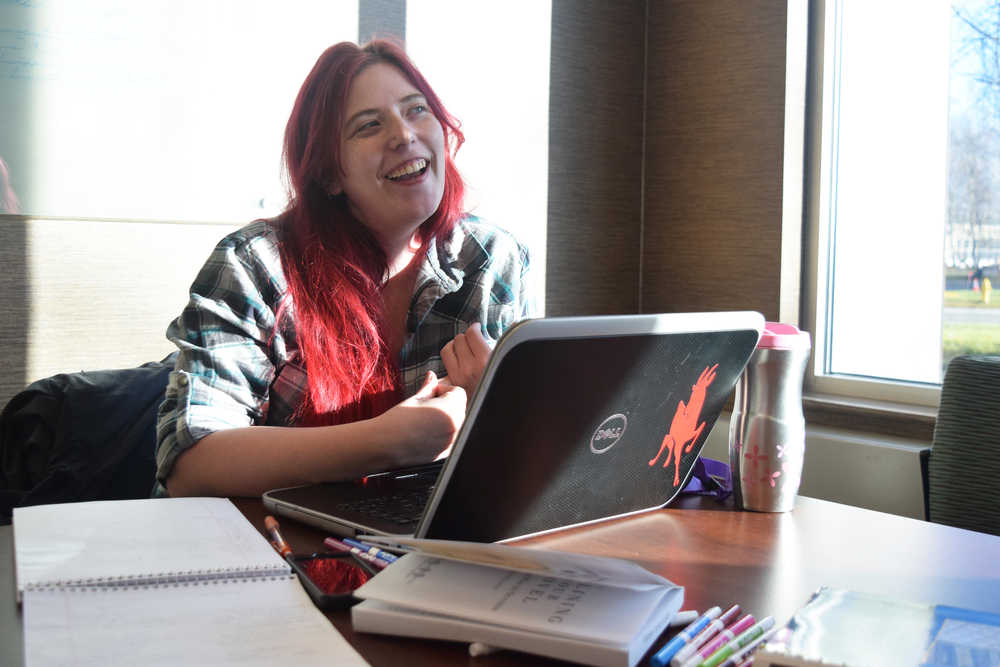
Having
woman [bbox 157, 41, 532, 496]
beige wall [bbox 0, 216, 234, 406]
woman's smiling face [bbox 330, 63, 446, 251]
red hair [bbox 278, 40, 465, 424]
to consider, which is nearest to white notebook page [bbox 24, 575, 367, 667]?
woman [bbox 157, 41, 532, 496]

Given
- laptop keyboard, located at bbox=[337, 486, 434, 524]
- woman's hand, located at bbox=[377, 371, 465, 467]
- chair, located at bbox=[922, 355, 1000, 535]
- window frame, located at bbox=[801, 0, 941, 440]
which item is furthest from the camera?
window frame, located at bbox=[801, 0, 941, 440]

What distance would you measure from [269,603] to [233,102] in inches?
71.1

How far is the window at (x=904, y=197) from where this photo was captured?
7.50ft

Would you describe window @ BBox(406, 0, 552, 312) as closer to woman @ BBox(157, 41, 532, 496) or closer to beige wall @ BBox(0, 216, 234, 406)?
beige wall @ BBox(0, 216, 234, 406)

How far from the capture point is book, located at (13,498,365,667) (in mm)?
626

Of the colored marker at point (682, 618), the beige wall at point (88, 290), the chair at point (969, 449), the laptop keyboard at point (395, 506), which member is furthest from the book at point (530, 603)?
the beige wall at point (88, 290)

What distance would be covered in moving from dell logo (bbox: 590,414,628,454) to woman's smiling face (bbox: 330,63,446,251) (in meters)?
0.79

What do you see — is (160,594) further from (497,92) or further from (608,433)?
(497,92)

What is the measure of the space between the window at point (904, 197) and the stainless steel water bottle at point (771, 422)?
4.82ft

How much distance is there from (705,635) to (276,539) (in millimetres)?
428

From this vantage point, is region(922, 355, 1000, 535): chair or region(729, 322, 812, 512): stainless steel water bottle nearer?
region(729, 322, 812, 512): stainless steel water bottle

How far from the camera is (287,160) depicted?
5.60 ft

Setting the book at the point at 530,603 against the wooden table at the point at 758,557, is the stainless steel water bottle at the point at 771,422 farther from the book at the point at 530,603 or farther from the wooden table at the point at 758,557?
the book at the point at 530,603

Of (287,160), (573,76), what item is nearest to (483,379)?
(287,160)
